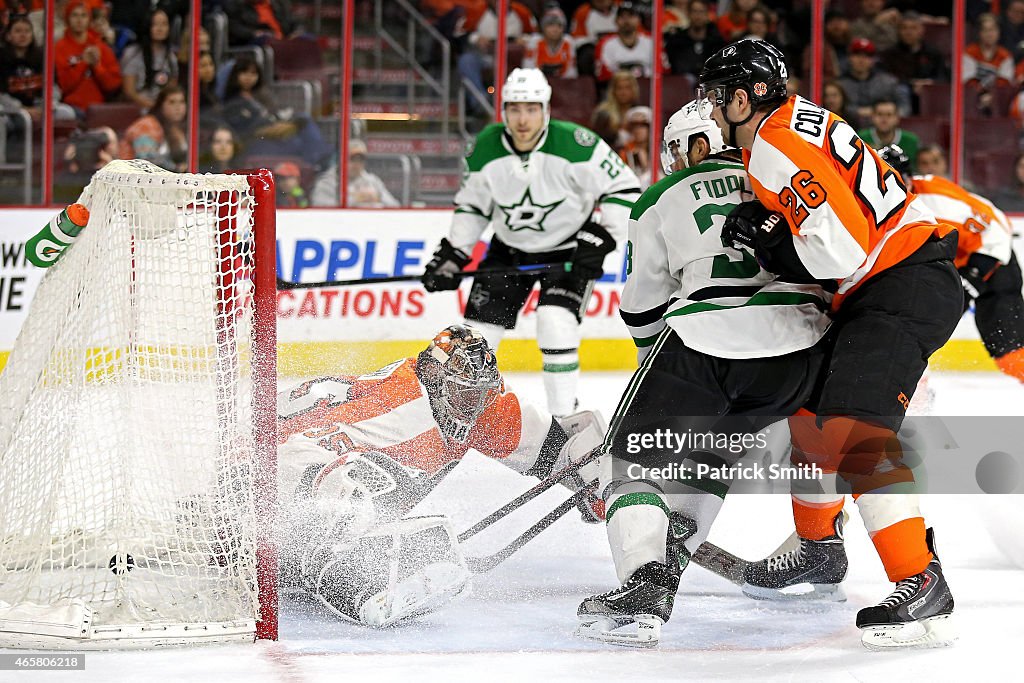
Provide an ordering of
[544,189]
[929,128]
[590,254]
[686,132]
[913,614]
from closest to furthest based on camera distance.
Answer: [913,614] < [686,132] < [590,254] < [544,189] < [929,128]

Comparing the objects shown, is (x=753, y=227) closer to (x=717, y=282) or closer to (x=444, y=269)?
(x=717, y=282)

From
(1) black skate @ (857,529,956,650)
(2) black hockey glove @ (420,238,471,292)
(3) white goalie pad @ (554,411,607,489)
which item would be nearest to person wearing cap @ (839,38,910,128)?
(2) black hockey glove @ (420,238,471,292)

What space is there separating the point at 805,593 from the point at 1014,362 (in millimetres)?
1580

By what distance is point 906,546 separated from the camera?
2.62 m

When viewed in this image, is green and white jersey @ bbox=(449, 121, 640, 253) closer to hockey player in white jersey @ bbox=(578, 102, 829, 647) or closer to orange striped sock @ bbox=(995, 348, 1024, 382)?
orange striped sock @ bbox=(995, 348, 1024, 382)

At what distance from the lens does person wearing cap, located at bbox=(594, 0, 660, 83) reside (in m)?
6.77

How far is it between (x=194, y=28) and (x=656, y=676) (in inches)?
184

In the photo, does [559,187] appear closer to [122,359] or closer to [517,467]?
[517,467]

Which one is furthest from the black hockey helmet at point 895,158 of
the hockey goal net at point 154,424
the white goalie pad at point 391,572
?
the hockey goal net at point 154,424

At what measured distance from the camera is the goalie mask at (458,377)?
3.13 meters

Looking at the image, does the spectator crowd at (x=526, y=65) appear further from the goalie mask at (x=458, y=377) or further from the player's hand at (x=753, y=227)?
the player's hand at (x=753, y=227)

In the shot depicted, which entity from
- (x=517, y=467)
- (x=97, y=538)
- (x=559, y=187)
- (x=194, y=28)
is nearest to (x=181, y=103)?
(x=194, y=28)

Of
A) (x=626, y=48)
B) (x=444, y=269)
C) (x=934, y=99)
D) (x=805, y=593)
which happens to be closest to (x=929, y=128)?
(x=934, y=99)

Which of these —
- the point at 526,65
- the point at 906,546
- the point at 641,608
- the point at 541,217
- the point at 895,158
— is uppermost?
the point at 526,65
